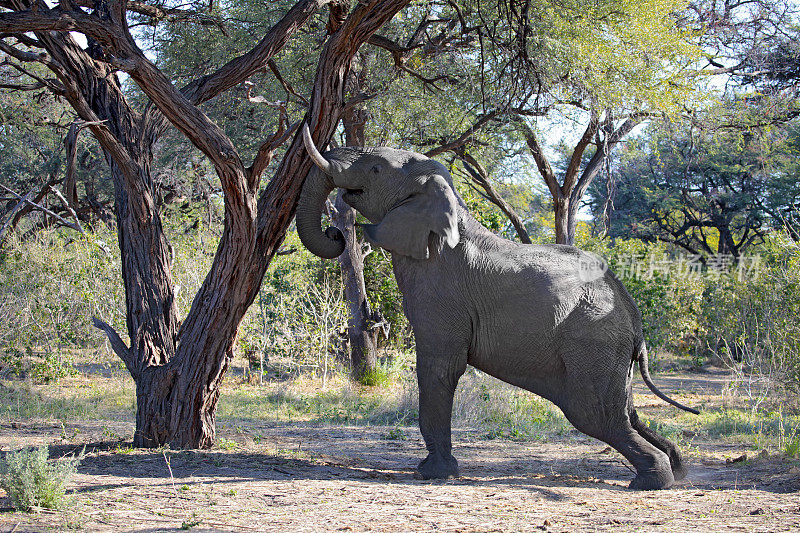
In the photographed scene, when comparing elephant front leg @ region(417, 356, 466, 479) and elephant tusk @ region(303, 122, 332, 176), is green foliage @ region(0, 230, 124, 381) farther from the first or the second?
elephant front leg @ region(417, 356, 466, 479)

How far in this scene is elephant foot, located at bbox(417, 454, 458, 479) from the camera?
6109 mm

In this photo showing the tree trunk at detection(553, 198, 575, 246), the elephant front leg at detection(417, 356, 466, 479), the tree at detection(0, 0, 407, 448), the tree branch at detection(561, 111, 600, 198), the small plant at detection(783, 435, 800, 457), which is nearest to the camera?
the elephant front leg at detection(417, 356, 466, 479)

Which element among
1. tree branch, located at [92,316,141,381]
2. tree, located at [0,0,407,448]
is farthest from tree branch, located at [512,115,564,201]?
tree branch, located at [92,316,141,381]

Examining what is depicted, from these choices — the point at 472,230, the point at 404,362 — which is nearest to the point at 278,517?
the point at 472,230

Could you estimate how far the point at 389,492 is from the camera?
5410 mm

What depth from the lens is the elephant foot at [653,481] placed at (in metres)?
5.98

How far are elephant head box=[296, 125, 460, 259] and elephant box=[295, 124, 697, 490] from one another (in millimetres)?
11

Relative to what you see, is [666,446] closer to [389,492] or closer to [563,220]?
[389,492]

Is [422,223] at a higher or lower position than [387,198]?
lower

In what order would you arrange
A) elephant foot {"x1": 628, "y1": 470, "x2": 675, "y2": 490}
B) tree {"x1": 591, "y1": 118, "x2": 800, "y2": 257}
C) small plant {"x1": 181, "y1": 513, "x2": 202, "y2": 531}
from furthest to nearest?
tree {"x1": 591, "y1": 118, "x2": 800, "y2": 257}
elephant foot {"x1": 628, "y1": 470, "x2": 675, "y2": 490}
small plant {"x1": 181, "y1": 513, "x2": 202, "y2": 531}

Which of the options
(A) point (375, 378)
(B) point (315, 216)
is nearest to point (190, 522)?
(B) point (315, 216)

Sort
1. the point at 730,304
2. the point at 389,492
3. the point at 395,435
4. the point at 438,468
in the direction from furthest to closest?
the point at 730,304, the point at 395,435, the point at 438,468, the point at 389,492

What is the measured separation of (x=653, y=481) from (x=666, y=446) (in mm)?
542

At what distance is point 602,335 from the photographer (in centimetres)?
604
